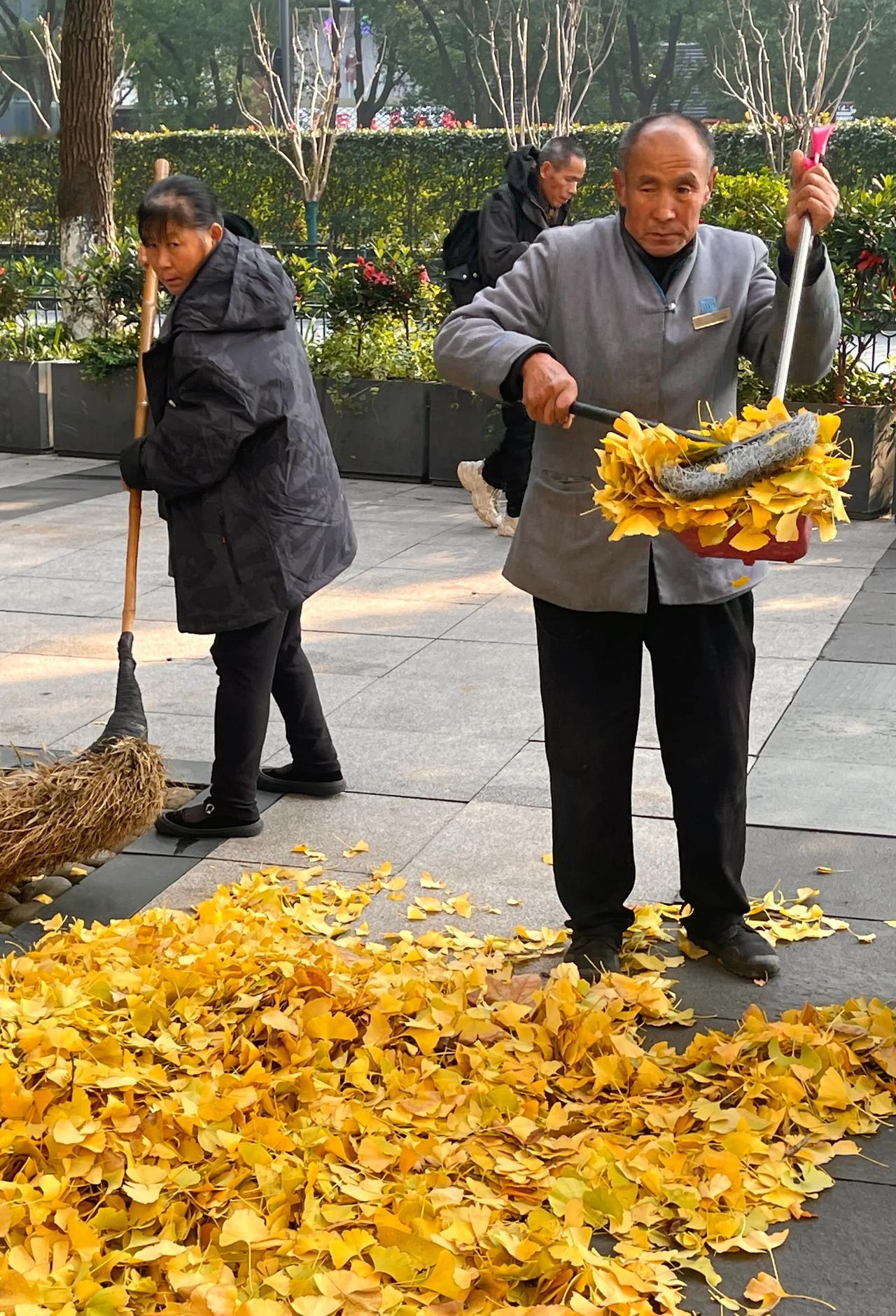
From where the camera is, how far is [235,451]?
4.43 m

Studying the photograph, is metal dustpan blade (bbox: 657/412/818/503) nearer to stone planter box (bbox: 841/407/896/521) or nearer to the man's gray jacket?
the man's gray jacket

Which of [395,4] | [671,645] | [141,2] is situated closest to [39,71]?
[141,2]

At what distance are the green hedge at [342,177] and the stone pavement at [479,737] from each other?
18.3 meters

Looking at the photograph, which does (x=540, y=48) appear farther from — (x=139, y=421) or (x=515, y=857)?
(x=515, y=857)

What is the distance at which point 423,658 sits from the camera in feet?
21.5

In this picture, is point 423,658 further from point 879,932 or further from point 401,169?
point 401,169

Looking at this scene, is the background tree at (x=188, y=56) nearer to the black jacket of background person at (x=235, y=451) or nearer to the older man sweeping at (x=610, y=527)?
the black jacket of background person at (x=235, y=451)

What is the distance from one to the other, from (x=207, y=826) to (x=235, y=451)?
1.10 metres

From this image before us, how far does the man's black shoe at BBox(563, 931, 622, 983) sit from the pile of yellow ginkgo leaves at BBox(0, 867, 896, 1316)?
102 millimetres

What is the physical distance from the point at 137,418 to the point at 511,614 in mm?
2862

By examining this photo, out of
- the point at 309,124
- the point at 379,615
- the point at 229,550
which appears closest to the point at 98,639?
the point at 379,615

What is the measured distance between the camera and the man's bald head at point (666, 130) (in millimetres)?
3225

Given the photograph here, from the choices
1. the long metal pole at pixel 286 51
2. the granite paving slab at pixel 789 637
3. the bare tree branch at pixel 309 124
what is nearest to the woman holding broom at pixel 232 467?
the granite paving slab at pixel 789 637

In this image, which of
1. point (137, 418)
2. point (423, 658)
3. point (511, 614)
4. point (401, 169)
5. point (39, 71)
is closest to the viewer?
point (137, 418)
